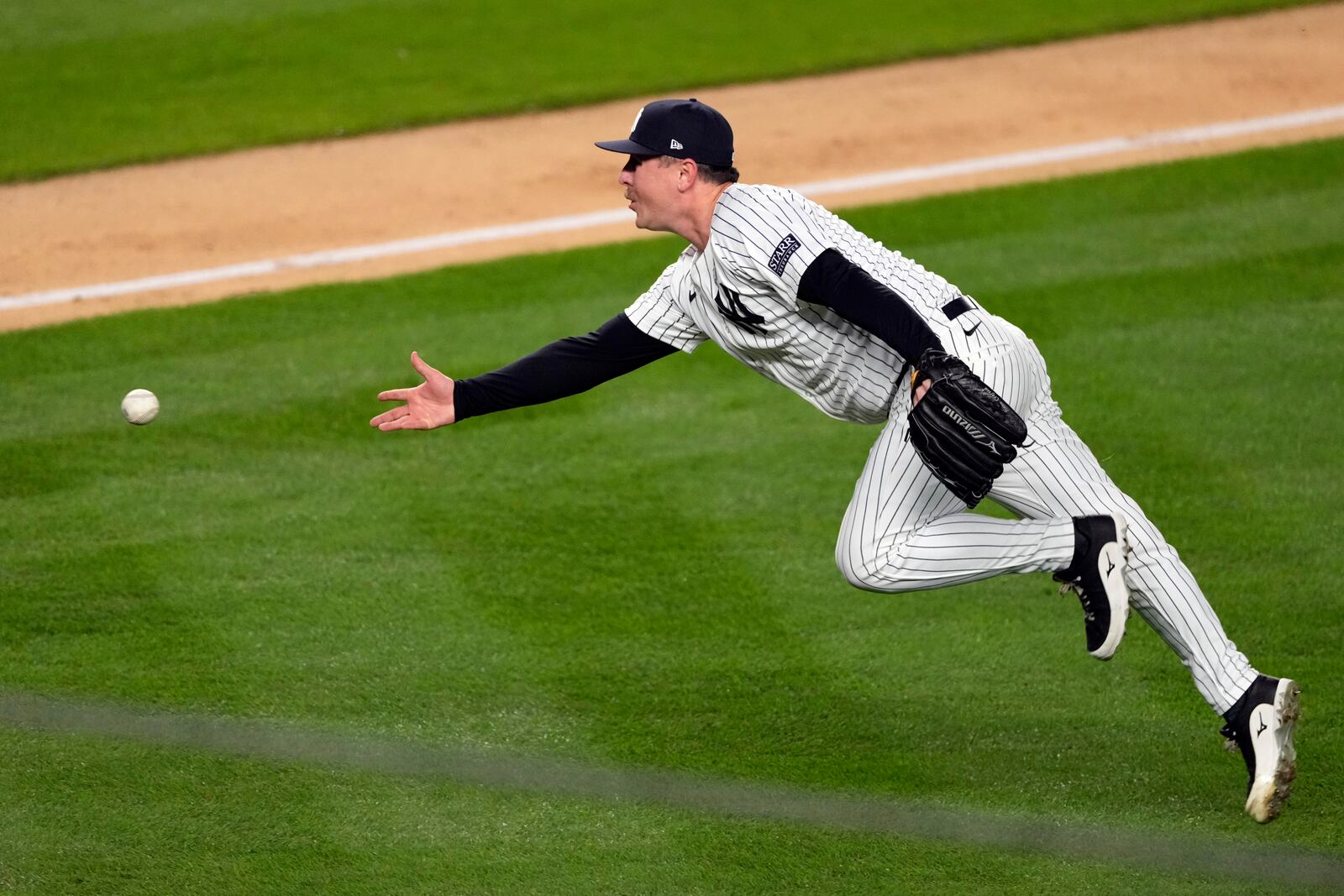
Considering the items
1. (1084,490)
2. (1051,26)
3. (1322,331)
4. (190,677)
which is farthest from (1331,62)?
(190,677)

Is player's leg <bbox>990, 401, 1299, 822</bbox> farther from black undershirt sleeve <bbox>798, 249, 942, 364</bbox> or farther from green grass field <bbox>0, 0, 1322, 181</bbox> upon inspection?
green grass field <bbox>0, 0, 1322, 181</bbox>

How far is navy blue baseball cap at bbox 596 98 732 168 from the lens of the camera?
14.4ft

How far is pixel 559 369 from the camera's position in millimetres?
4883

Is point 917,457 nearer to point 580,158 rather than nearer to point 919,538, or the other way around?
point 919,538

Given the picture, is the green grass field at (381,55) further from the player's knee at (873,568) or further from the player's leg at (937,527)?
the player's knee at (873,568)

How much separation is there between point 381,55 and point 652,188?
726 centimetres

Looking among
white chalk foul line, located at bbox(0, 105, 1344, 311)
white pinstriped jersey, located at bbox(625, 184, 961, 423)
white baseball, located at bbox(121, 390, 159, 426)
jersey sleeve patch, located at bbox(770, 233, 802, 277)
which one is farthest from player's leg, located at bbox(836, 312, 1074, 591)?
white chalk foul line, located at bbox(0, 105, 1344, 311)

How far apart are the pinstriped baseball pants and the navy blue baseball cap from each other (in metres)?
0.82

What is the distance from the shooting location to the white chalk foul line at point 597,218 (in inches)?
328

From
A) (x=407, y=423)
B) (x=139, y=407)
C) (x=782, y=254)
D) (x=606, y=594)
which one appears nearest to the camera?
(x=782, y=254)

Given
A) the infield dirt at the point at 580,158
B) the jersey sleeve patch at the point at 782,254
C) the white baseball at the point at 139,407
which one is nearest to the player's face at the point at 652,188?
the jersey sleeve patch at the point at 782,254

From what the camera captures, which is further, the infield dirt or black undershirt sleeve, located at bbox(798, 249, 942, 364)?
the infield dirt

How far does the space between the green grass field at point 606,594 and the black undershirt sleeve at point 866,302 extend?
4.60 feet

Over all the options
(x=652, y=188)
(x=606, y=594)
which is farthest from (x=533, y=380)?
(x=606, y=594)
